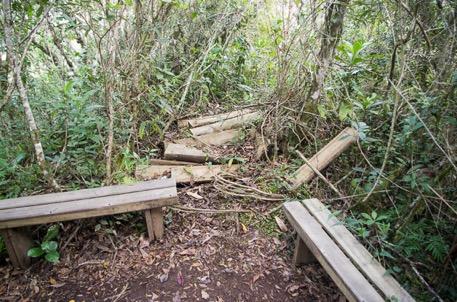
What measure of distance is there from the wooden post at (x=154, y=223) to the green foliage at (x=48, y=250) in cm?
79

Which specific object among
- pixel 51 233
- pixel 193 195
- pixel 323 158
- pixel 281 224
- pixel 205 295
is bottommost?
pixel 205 295

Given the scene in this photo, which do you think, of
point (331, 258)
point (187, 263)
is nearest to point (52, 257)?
point (187, 263)

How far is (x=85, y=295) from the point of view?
92.8 inches

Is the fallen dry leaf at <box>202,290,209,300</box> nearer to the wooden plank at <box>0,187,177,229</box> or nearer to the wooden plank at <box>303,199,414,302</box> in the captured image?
the wooden plank at <box>0,187,177,229</box>

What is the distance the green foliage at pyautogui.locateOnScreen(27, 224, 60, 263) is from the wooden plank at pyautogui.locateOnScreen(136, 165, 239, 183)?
1.05m

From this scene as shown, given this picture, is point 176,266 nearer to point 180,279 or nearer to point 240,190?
point 180,279

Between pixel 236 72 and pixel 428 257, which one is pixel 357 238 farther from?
pixel 236 72

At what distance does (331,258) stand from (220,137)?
2.60 metres

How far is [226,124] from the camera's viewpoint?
4711 mm

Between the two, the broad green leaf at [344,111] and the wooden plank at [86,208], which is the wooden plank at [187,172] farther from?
the broad green leaf at [344,111]

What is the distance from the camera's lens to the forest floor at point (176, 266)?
237 centimetres

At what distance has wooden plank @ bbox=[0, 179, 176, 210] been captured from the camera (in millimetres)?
2457

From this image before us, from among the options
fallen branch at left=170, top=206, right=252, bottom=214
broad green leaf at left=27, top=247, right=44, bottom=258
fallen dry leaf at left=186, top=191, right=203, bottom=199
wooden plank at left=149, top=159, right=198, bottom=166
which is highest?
wooden plank at left=149, top=159, right=198, bottom=166

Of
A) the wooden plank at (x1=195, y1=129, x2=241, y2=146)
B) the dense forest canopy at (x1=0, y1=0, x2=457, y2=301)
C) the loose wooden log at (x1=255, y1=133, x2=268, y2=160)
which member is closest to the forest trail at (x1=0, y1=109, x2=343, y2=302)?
the dense forest canopy at (x1=0, y1=0, x2=457, y2=301)
